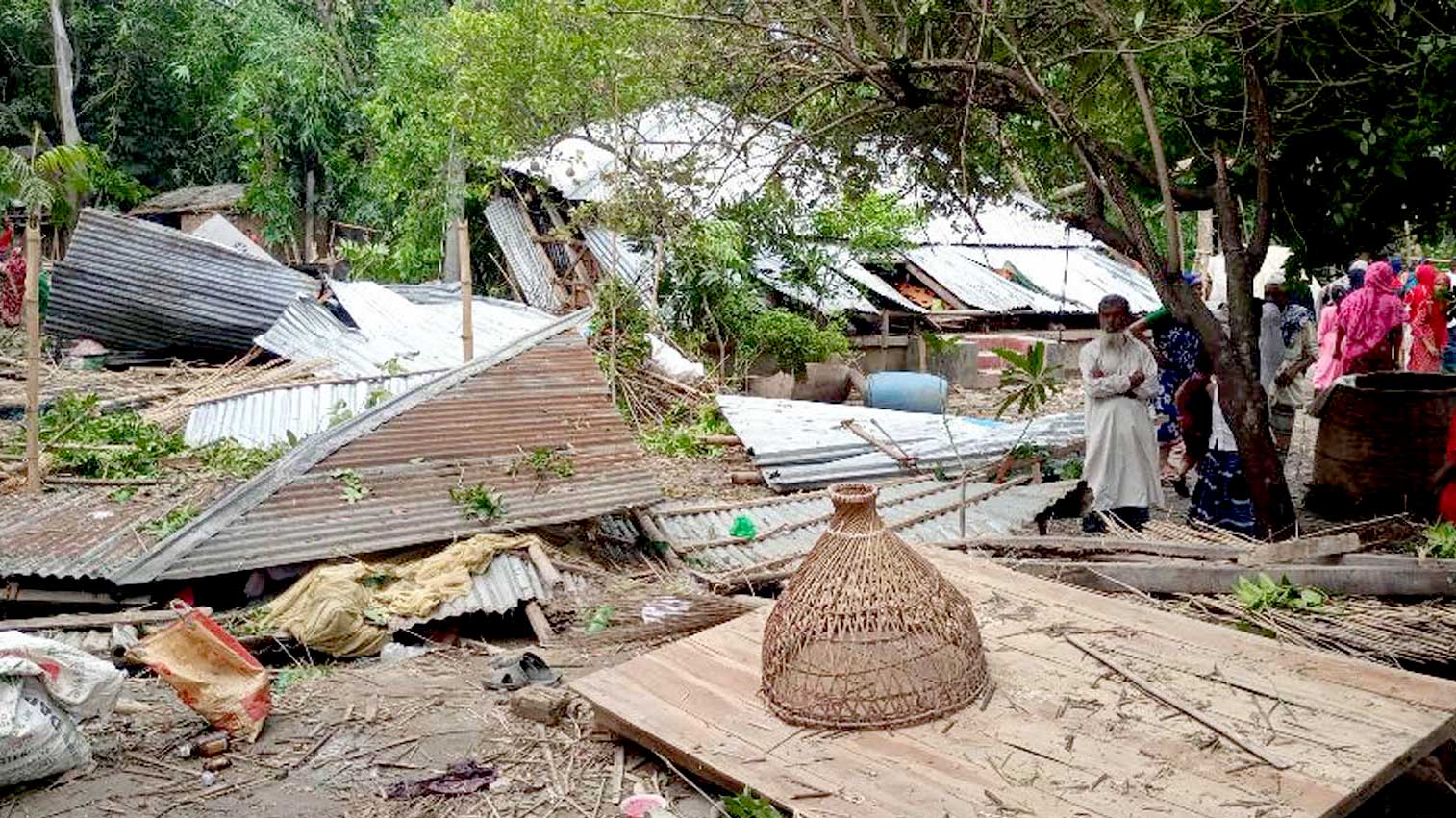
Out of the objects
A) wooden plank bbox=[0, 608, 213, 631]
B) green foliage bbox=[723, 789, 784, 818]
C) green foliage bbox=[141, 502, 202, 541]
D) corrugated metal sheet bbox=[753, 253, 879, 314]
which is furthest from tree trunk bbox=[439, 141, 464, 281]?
green foliage bbox=[723, 789, 784, 818]

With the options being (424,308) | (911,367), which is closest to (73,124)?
(424,308)

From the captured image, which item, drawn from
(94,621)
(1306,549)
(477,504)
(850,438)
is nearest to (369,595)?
(477,504)

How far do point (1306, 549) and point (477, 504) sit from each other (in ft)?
14.5

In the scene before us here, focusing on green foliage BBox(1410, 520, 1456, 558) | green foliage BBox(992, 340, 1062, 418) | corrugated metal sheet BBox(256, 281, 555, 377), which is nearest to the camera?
green foliage BBox(1410, 520, 1456, 558)

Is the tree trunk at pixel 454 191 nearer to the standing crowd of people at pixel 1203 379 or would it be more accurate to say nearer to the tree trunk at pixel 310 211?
the tree trunk at pixel 310 211

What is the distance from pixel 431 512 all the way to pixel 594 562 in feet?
3.36

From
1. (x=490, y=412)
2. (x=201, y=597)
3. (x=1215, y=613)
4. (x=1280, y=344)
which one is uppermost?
(x=1280, y=344)

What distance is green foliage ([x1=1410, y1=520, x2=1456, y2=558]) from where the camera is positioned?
4742 mm

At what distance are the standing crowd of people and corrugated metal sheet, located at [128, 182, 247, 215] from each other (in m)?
20.8

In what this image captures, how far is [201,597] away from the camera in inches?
252

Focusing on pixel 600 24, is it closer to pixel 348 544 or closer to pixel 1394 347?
pixel 348 544

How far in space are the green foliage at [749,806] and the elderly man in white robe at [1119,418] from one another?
169 inches

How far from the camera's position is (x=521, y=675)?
199 inches

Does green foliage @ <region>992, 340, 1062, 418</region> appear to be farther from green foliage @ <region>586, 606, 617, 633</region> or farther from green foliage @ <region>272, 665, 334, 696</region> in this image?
green foliage @ <region>272, 665, 334, 696</region>
